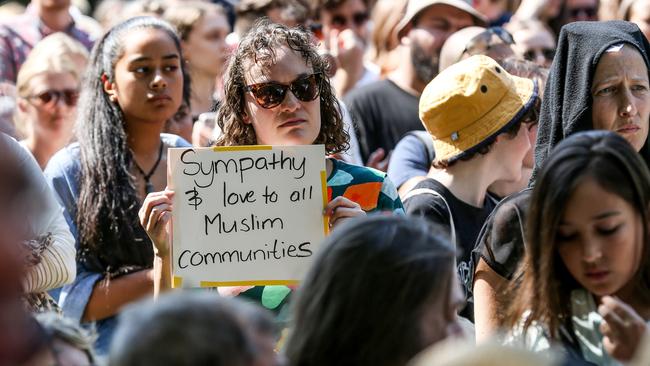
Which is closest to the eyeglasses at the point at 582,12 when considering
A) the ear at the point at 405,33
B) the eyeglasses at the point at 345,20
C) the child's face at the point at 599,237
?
the eyeglasses at the point at 345,20

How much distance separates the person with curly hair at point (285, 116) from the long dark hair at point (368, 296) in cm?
101

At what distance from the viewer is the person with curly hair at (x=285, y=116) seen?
423 centimetres

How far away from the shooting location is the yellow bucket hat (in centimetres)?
514

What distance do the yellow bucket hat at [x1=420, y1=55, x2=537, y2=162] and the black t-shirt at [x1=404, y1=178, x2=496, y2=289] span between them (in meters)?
0.20

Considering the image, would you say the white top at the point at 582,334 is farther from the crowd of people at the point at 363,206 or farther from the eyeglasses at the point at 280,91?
the eyeglasses at the point at 280,91

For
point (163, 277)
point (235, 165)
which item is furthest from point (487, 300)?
point (163, 277)

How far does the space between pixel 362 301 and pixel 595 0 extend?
713 centimetres

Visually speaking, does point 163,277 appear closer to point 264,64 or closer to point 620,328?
point 264,64

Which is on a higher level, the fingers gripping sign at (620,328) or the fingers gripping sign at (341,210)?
the fingers gripping sign at (341,210)

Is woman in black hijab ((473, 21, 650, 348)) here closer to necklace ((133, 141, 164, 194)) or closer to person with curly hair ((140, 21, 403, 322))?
person with curly hair ((140, 21, 403, 322))

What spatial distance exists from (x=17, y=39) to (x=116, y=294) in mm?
3484

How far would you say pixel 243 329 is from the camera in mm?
2449

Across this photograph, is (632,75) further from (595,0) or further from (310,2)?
(595,0)

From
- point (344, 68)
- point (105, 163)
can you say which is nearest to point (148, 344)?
point (105, 163)
